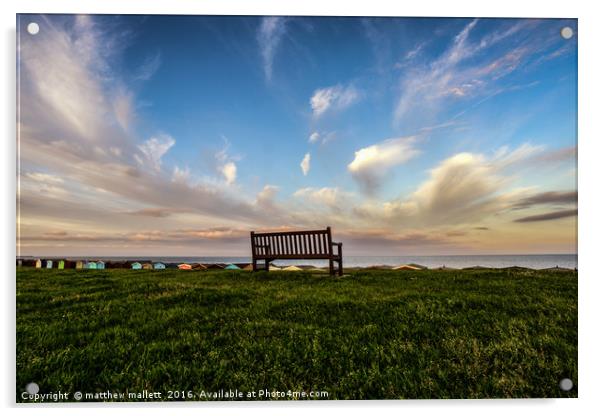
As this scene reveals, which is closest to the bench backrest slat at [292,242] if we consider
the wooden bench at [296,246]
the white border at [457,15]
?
the wooden bench at [296,246]

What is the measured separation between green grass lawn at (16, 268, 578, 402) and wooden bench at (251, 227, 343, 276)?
274 cm

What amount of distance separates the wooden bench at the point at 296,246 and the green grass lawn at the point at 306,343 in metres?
2.74

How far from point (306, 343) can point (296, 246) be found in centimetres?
470

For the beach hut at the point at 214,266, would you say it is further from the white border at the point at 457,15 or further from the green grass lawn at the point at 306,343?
the white border at the point at 457,15

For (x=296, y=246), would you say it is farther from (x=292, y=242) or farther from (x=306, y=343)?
(x=306, y=343)

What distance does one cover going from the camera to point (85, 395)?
3141 mm

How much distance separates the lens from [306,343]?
342cm

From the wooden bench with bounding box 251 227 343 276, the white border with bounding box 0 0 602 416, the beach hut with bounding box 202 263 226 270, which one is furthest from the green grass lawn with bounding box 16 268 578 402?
the beach hut with bounding box 202 263 226 270

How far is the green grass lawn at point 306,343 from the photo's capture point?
10.0ft

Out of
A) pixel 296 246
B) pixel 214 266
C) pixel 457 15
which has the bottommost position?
pixel 214 266

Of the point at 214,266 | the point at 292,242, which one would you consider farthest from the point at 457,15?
the point at 214,266
